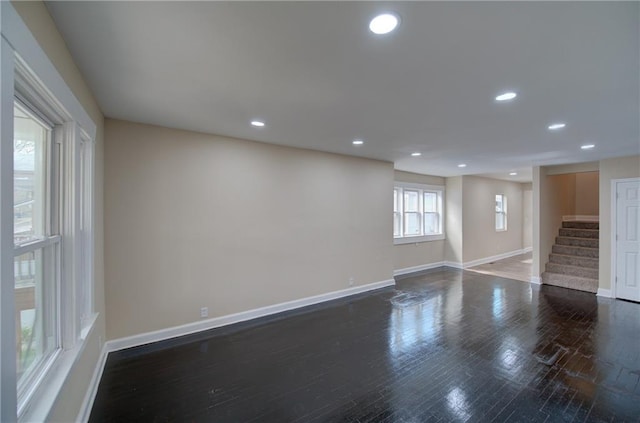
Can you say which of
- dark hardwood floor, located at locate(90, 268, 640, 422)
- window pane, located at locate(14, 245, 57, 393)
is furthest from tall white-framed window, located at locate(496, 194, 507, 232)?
window pane, located at locate(14, 245, 57, 393)

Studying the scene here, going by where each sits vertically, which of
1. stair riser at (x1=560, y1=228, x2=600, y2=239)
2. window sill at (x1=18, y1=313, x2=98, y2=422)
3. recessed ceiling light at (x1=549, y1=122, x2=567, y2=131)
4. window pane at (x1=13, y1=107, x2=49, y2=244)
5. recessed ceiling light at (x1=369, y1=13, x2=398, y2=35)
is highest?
recessed ceiling light at (x1=369, y1=13, x2=398, y2=35)

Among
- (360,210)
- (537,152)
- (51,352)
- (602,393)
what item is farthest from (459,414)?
(537,152)

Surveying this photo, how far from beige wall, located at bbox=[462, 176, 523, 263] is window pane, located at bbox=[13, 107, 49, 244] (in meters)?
8.11

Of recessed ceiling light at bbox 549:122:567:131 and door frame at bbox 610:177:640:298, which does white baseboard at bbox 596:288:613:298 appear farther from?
recessed ceiling light at bbox 549:122:567:131

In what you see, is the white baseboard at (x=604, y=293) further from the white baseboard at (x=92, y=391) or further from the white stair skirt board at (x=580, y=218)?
the white baseboard at (x=92, y=391)

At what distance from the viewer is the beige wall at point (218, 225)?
3.24 metres

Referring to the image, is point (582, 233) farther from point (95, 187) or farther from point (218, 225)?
point (95, 187)

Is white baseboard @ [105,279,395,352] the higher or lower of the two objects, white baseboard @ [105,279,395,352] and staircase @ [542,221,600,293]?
the lower

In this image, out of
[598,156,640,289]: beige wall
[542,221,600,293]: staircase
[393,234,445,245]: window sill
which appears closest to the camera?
[598,156,640,289]: beige wall

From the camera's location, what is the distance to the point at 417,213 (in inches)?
295

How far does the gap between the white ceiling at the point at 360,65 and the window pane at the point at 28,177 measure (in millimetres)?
579

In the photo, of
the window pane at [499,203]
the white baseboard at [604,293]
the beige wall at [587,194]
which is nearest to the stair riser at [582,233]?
the white baseboard at [604,293]

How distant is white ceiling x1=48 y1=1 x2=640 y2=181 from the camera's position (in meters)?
1.49

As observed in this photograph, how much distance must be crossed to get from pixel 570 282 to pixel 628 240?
1.27 m
